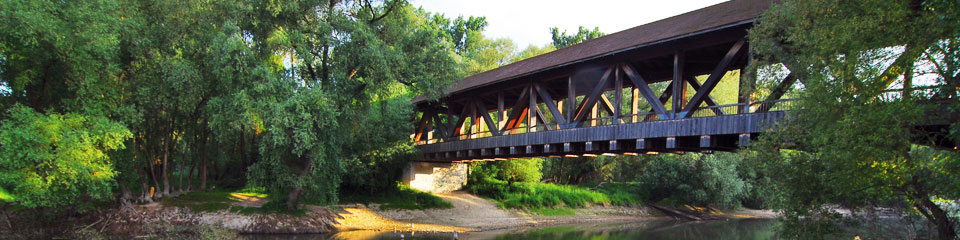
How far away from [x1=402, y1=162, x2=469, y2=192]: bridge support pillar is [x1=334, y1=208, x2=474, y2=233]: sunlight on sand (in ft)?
18.8

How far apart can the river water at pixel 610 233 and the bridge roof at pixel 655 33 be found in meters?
6.64

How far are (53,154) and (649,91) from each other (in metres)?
17.6

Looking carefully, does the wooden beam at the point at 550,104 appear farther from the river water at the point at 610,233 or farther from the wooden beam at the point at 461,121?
the wooden beam at the point at 461,121

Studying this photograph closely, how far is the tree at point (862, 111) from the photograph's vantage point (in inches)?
324

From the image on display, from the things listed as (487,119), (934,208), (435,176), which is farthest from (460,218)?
(934,208)

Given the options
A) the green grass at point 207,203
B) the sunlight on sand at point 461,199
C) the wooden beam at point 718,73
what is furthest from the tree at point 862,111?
the sunlight on sand at point 461,199

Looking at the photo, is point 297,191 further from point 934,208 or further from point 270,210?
point 934,208

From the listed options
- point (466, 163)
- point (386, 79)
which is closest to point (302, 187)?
point (386, 79)

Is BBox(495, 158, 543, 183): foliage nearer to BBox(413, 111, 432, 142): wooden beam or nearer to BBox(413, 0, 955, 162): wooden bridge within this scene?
BBox(413, 111, 432, 142): wooden beam

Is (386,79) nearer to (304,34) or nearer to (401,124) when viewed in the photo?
(304,34)

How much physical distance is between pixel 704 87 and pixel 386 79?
1062cm

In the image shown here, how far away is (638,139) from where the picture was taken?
51.6 feet

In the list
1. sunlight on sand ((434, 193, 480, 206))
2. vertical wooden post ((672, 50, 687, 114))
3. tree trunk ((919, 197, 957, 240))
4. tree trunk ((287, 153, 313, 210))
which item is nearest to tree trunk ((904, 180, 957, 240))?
tree trunk ((919, 197, 957, 240))

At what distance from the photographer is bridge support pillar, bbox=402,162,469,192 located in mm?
29484
